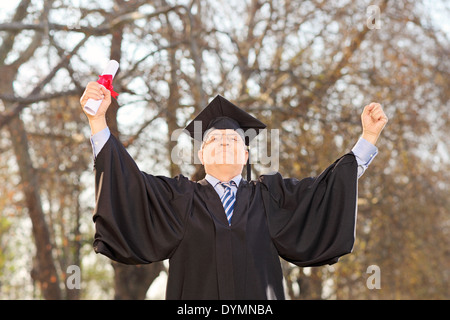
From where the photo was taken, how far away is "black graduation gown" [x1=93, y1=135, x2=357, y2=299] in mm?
3301

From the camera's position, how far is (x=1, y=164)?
31.7 ft

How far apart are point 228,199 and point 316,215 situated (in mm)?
496

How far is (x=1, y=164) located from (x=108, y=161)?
682 centimetres

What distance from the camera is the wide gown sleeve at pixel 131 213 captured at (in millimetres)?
3359

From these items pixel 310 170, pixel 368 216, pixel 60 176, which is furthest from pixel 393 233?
pixel 60 176

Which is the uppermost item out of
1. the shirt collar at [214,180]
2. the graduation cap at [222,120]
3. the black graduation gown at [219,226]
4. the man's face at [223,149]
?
the graduation cap at [222,120]

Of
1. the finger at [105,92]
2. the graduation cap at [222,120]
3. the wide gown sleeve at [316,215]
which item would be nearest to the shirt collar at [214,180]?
the wide gown sleeve at [316,215]

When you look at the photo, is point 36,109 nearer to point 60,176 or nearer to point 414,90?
point 60,176

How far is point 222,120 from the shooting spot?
12.3 feet

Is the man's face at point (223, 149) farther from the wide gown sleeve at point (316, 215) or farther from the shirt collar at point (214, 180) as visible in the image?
the wide gown sleeve at point (316, 215)

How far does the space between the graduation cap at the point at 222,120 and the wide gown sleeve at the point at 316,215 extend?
398 mm

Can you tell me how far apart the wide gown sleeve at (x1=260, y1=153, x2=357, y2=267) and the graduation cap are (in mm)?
398
